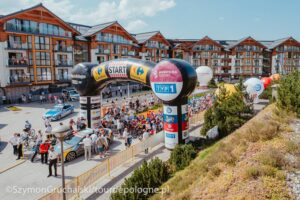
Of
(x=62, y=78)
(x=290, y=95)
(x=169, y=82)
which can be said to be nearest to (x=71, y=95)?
(x=62, y=78)

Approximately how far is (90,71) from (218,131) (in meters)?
11.2

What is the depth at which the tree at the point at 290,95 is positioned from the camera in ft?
58.2

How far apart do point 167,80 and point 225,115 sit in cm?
626

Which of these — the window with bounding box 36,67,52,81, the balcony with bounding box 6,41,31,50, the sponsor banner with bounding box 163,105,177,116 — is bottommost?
the sponsor banner with bounding box 163,105,177,116

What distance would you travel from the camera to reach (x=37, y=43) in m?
39.5

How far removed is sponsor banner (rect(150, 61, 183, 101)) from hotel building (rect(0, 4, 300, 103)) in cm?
2735

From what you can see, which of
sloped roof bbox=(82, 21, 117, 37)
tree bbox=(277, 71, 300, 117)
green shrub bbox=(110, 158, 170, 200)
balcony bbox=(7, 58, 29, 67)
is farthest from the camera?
sloped roof bbox=(82, 21, 117, 37)

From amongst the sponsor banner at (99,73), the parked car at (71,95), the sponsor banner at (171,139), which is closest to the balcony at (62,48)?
the parked car at (71,95)

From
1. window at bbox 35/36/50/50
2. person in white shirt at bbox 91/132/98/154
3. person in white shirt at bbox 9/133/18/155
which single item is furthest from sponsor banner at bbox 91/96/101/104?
window at bbox 35/36/50/50

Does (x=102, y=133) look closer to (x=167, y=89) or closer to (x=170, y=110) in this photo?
(x=170, y=110)

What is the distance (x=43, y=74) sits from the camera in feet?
133

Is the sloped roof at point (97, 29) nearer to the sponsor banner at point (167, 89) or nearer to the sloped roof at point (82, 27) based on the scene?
the sloped roof at point (82, 27)

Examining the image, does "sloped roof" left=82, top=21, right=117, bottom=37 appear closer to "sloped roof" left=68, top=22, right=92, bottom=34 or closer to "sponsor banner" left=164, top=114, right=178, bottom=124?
"sloped roof" left=68, top=22, right=92, bottom=34

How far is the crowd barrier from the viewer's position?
10809 mm
